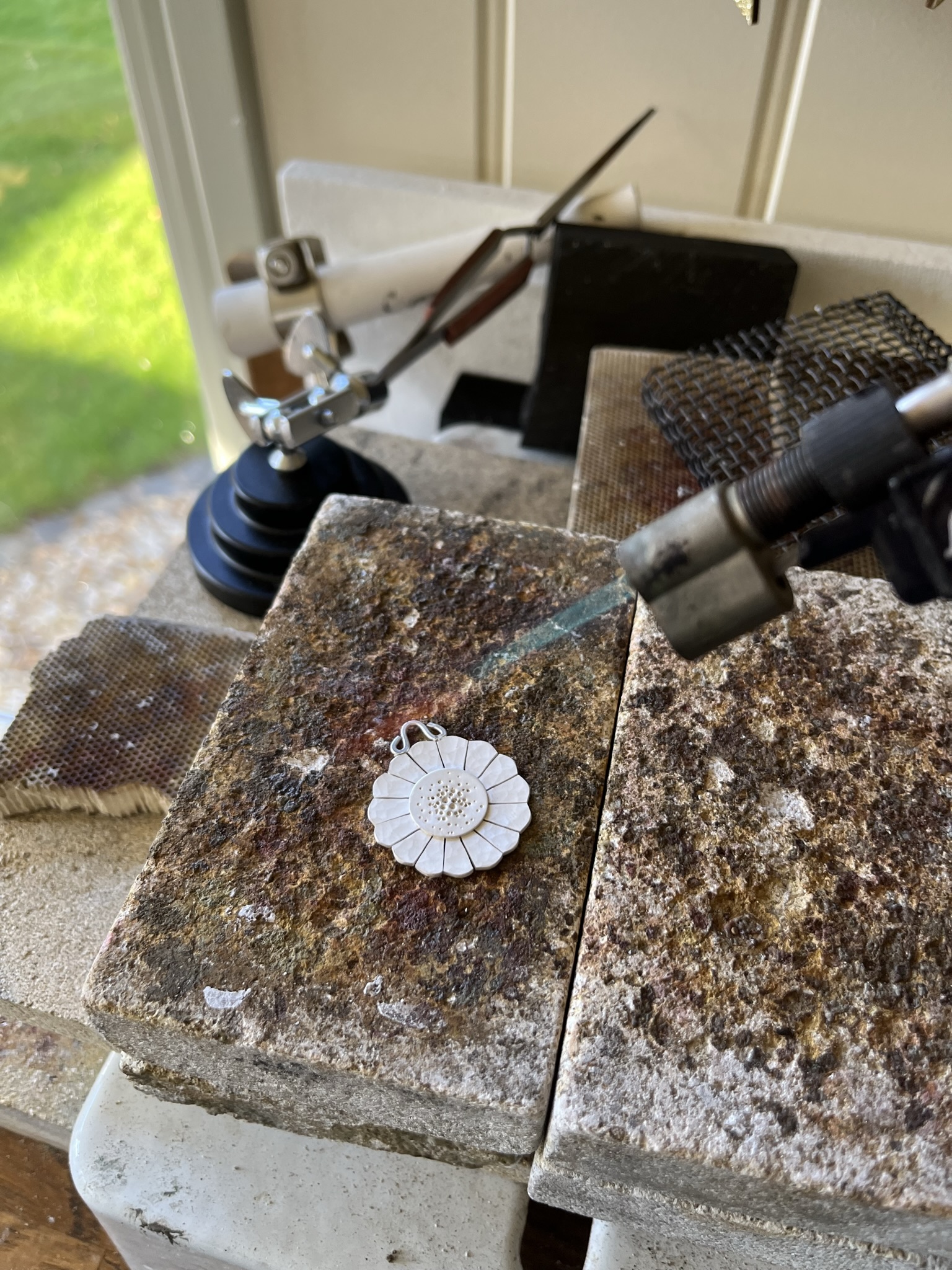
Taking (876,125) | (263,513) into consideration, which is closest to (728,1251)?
(263,513)

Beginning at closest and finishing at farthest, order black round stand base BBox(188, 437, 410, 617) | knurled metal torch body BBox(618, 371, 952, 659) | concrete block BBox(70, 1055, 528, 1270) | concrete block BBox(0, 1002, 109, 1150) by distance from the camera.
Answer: knurled metal torch body BBox(618, 371, 952, 659)
concrete block BBox(70, 1055, 528, 1270)
concrete block BBox(0, 1002, 109, 1150)
black round stand base BBox(188, 437, 410, 617)

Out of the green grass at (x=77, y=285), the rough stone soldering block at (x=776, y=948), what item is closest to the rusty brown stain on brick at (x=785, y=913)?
the rough stone soldering block at (x=776, y=948)

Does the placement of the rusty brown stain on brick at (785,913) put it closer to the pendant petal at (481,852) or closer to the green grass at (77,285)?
the pendant petal at (481,852)

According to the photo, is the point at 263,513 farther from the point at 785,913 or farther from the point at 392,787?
the point at 785,913

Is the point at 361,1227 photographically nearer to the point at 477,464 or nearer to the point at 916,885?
the point at 916,885

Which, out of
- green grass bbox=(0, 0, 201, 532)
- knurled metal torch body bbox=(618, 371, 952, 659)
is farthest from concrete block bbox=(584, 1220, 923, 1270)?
green grass bbox=(0, 0, 201, 532)

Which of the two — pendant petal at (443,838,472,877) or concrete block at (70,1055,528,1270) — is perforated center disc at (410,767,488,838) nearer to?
pendant petal at (443,838,472,877)
